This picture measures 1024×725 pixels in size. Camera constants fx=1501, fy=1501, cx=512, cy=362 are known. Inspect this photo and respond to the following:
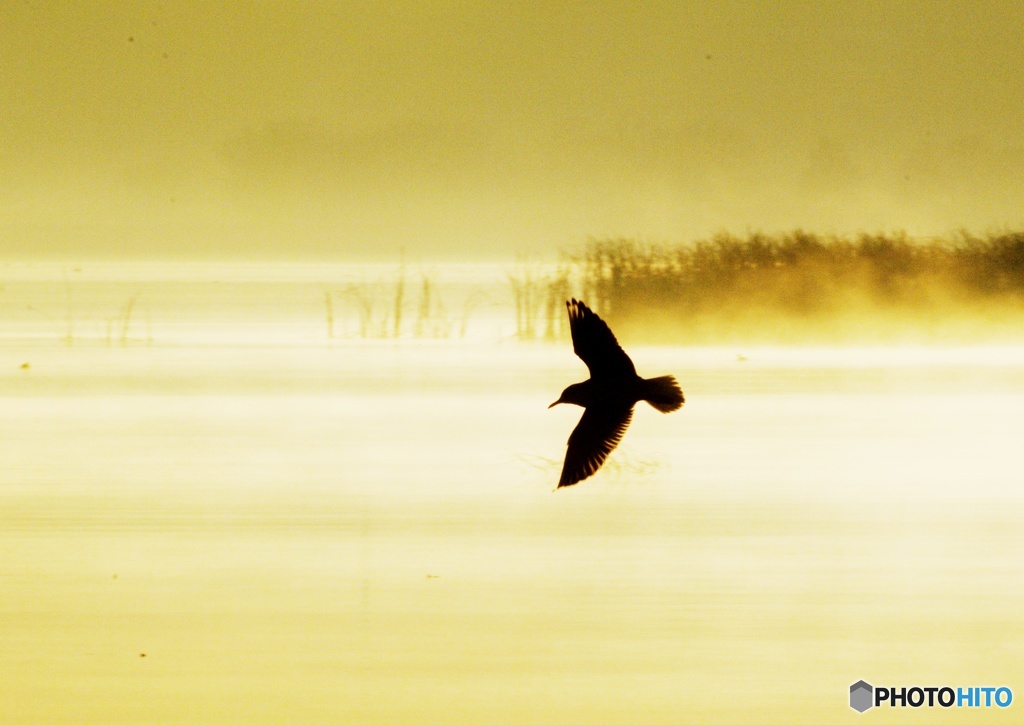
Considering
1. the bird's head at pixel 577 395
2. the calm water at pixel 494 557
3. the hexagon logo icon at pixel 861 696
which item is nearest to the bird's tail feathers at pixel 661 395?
the bird's head at pixel 577 395

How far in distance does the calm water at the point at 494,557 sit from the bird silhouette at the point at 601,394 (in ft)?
1.04

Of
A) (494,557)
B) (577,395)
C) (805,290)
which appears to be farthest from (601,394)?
(805,290)

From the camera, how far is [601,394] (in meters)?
3.06

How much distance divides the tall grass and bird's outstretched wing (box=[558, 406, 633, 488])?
560 cm

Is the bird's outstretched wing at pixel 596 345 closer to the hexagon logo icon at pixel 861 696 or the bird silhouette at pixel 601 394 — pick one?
the bird silhouette at pixel 601 394

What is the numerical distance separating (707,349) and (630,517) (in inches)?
207

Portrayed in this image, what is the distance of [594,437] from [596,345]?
0.64 feet

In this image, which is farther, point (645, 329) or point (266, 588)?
point (645, 329)

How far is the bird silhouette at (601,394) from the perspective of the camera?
2947mm

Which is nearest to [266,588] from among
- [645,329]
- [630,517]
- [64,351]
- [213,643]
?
[213,643]

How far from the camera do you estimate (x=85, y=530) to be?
385cm

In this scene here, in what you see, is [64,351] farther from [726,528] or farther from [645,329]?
[726,528]

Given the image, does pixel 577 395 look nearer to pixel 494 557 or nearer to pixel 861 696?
pixel 494 557

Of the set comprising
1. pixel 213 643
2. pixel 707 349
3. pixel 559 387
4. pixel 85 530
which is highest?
pixel 707 349
